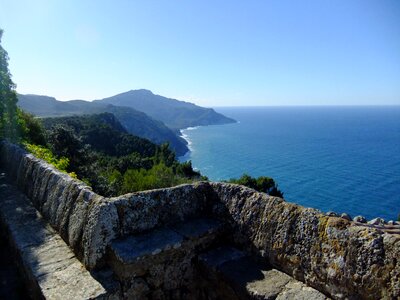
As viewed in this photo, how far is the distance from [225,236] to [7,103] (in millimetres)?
11051

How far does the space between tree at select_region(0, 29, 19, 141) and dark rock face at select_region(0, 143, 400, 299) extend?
7.72m

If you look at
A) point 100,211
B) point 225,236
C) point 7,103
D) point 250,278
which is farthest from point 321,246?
point 7,103

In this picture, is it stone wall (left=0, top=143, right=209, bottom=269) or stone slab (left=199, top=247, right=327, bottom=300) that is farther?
stone wall (left=0, top=143, right=209, bottom=269)

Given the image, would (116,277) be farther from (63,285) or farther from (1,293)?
(1,293)

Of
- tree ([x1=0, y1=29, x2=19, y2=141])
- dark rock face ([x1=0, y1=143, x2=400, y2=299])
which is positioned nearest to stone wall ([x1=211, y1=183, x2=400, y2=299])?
dark rock face ([x1=0, y1=143, x2=400, y2=299])

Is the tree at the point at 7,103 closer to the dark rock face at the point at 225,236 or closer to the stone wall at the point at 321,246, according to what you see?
the dark rock face at the point at 225,236

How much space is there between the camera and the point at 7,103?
37.4 ft

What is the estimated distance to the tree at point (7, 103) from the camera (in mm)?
10495

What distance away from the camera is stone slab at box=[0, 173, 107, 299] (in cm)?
271

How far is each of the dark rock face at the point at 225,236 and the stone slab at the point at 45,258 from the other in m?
0.13

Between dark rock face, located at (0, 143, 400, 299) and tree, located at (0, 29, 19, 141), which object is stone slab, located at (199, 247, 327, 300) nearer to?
dark rock face, located at (0, 143, 400, 299)

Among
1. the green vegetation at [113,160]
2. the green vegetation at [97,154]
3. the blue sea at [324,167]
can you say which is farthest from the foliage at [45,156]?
the blue sea at [324,167]

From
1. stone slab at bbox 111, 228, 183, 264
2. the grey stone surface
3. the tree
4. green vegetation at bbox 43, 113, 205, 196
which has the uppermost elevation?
the tree

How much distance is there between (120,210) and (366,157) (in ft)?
377
